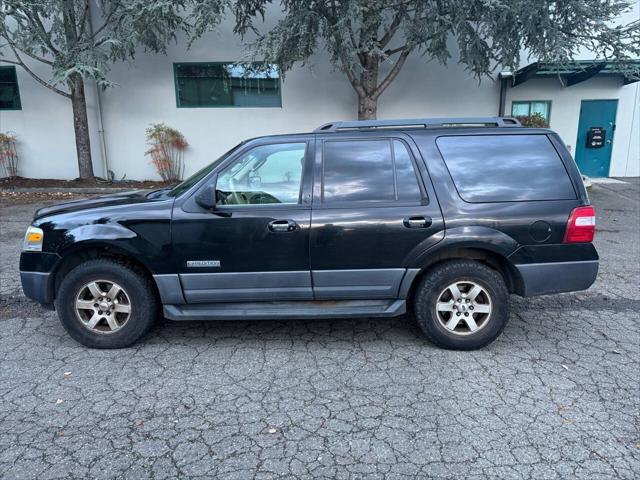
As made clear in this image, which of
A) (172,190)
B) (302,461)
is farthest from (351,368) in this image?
(172,190)

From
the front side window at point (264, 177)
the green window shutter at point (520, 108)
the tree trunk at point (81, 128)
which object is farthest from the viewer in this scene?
the green window shutter at point (520, 108)

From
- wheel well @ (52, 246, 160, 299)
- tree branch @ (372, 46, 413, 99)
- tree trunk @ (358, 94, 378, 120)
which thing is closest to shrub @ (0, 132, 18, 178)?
tree trunk @ (358, 94, 378, 120)

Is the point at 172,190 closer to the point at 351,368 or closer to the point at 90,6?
the point at 351,368

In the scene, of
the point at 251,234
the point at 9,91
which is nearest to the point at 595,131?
the point at 251,234

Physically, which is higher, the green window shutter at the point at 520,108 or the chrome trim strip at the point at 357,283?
the green window shutter at the point at 520,108

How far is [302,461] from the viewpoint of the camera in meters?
2.61

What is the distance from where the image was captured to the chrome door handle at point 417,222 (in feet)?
12.3

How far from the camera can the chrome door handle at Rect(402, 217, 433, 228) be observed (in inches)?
147

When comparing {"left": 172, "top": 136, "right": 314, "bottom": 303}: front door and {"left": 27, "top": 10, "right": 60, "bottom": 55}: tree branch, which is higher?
{"left": 27, "top": 10, "right": 60, "bottom": 55}: tree branch

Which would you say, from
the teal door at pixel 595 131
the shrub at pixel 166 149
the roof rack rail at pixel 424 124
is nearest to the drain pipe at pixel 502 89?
the teal door at pixel 595 131

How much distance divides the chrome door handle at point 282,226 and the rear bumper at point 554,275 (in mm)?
1857

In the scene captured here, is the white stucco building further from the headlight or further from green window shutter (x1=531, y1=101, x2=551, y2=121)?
the headlight

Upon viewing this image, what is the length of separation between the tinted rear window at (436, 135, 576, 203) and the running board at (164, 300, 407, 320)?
3.74 ft

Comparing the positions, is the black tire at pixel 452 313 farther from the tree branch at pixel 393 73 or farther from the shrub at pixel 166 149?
the shrub at pixel 166 149
